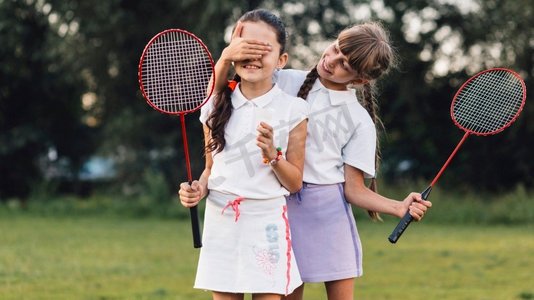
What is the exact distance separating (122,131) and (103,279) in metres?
12.1

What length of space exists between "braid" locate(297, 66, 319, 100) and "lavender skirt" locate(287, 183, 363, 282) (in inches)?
16.6

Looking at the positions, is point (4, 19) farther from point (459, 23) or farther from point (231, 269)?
point (231, 269)

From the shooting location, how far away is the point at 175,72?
451 cm

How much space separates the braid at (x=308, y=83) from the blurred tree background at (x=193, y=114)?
1461 cm

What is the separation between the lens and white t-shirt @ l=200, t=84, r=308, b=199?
4113 mm

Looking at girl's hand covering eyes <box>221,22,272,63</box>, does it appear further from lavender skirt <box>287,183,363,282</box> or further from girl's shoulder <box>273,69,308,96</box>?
lavender skirt <box>287,183,363,282</box>

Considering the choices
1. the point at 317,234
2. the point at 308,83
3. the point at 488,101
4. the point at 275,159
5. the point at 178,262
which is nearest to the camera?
the point at 275,159

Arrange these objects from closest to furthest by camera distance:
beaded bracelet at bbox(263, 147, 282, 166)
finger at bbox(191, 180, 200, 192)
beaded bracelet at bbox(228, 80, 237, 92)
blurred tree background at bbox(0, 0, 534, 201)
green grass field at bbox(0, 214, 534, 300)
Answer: beaded bracelet at bbox(263, 147, 282, 166) < finger at bbox(191, 180, 200, 192) < beaded bracelet at bbox(228, 80, 237, 92) < green grass field at bbox(0, 214, 534, 300) < blurred tree background at bbox(0, 0, 534, 201)

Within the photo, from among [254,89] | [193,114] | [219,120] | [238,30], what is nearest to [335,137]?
[254,89]

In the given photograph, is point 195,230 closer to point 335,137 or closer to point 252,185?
point 252,185

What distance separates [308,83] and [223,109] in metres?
0.51

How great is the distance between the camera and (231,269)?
13.5ft

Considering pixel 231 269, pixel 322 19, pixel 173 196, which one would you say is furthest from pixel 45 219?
pixel 231 269

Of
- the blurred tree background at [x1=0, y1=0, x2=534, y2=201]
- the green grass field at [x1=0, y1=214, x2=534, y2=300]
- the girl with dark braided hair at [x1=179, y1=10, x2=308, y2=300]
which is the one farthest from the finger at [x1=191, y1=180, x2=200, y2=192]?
the blurred tree background at [x1=0, y1=0, x2=534, y2=201]
